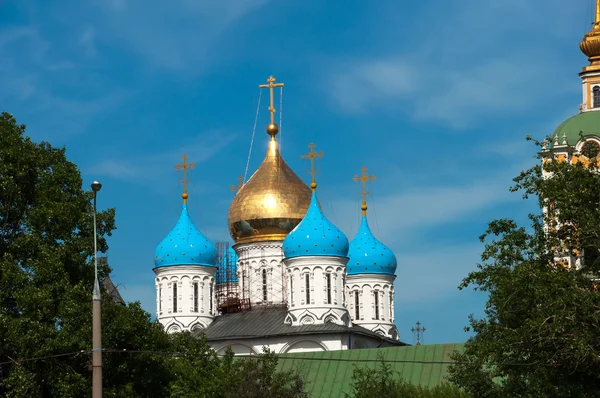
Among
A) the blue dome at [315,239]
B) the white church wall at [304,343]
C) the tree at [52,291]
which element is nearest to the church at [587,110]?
the blue dome at [315,239]

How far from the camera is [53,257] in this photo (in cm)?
3288

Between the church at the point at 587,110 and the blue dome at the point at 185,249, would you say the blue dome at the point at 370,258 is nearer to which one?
the blue dome at the point at 185,249

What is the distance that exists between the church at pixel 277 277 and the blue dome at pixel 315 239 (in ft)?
0.12

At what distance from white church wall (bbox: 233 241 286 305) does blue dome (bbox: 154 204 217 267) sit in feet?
4.38

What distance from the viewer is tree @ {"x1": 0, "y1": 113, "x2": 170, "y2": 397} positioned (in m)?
32.0

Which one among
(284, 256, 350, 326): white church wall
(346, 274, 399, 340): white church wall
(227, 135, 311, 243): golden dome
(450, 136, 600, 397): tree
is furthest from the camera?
(346, 274, 399, 340): white church wall

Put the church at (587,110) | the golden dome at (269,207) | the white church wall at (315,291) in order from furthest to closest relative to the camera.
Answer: the golden dome at (269,207) < the white church wall at (315,291) < the church at (587,110)

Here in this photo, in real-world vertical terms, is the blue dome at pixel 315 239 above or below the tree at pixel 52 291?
above

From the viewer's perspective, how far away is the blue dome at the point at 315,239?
56500 mm

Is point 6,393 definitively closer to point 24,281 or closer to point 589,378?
point 24,281

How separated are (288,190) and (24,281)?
28.8 meters

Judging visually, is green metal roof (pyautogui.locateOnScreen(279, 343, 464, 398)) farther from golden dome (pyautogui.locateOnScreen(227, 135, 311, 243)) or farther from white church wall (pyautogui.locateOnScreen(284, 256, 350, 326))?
golden dome (pyautogui.locateOnScreen(227, 135, 311, 243))

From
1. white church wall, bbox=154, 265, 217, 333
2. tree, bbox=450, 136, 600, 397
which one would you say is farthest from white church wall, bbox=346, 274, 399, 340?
tree, bbox=450, 136, 600, 397

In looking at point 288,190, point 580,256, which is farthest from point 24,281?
point 288,190
